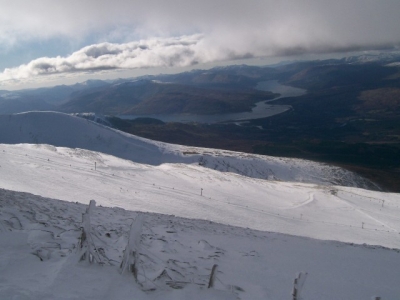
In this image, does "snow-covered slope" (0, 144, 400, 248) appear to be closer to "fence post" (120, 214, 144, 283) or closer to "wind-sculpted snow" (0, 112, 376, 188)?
"fence post" (120, 214, 144, 283)

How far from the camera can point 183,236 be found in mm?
10078

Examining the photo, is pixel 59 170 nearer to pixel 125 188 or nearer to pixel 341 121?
pixel 125 188

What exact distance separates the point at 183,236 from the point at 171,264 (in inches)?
127

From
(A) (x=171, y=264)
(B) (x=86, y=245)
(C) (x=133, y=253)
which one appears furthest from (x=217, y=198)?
(C) (x=133, y=253)

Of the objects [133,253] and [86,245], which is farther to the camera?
[86,245]

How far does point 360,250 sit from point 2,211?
518 inches

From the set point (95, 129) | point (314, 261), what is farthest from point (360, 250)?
point (95, 129)

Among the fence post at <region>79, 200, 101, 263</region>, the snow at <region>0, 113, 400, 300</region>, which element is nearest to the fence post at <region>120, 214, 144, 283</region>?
the snow at <region>0, 113, 400, 300</region>

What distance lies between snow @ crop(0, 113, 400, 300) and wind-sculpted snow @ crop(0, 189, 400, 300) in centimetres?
3

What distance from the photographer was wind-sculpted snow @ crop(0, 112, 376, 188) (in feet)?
177

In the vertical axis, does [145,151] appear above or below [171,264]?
below

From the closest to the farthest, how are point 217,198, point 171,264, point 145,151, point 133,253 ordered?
point 133,253, point 171,264, point 217,198, point 145,151

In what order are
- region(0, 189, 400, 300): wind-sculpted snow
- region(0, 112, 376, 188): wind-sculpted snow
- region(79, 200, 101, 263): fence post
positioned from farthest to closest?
region(0, 112, 376, 188): wind-sculpted snow
region(79, 200, 101, 263): fence post
region(0, 189, 400, 300): wind-sculpted snow

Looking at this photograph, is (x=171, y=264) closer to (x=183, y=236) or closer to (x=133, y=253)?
(x=133, y=253)
